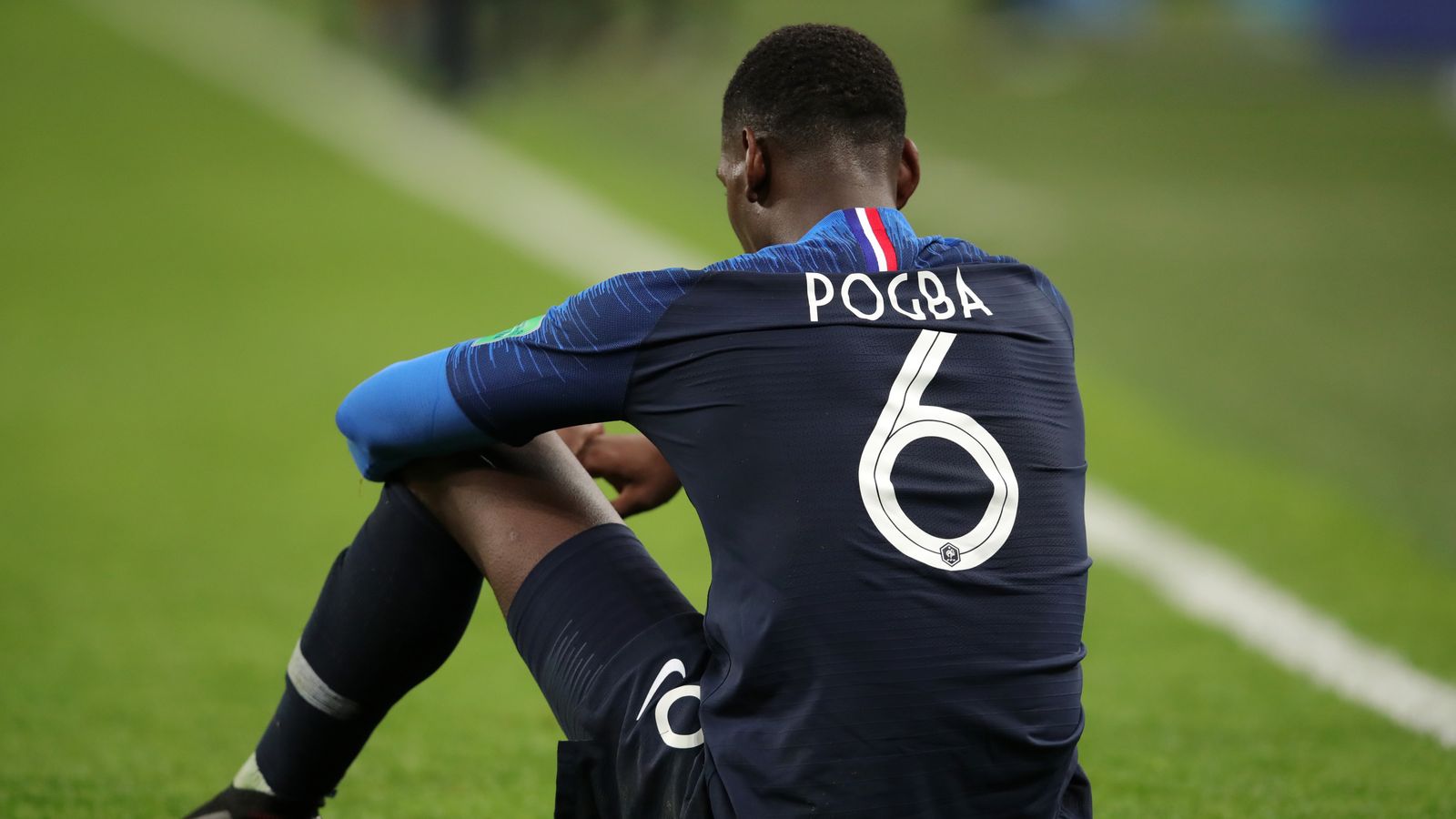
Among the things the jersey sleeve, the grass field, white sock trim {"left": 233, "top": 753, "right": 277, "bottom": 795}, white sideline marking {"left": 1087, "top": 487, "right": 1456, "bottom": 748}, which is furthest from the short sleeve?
white sideline marking {"left": 1087, "top": 487, "right": 1456, "bottom": 748}

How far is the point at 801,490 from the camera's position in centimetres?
169

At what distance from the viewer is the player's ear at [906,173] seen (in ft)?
6.52

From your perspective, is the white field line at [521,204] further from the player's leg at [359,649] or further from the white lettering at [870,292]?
the player's leg at [359,649]

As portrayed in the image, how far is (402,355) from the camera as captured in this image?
648 cm

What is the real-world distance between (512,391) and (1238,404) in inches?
177

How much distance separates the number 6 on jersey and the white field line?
159cm

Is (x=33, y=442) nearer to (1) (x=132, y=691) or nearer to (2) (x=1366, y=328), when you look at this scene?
(1) (x=132, y=691)

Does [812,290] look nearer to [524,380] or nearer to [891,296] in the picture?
[891,296]

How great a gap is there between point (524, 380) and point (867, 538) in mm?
426

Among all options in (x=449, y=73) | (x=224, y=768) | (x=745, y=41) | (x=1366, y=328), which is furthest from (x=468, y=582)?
(x=745, y=41)

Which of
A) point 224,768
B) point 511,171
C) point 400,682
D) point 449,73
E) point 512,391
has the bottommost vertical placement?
point 224,768

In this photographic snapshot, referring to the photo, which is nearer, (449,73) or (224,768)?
(224,768)

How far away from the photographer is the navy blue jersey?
1.67 meters

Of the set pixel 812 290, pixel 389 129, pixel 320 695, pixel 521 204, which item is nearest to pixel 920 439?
pixel 812 290
